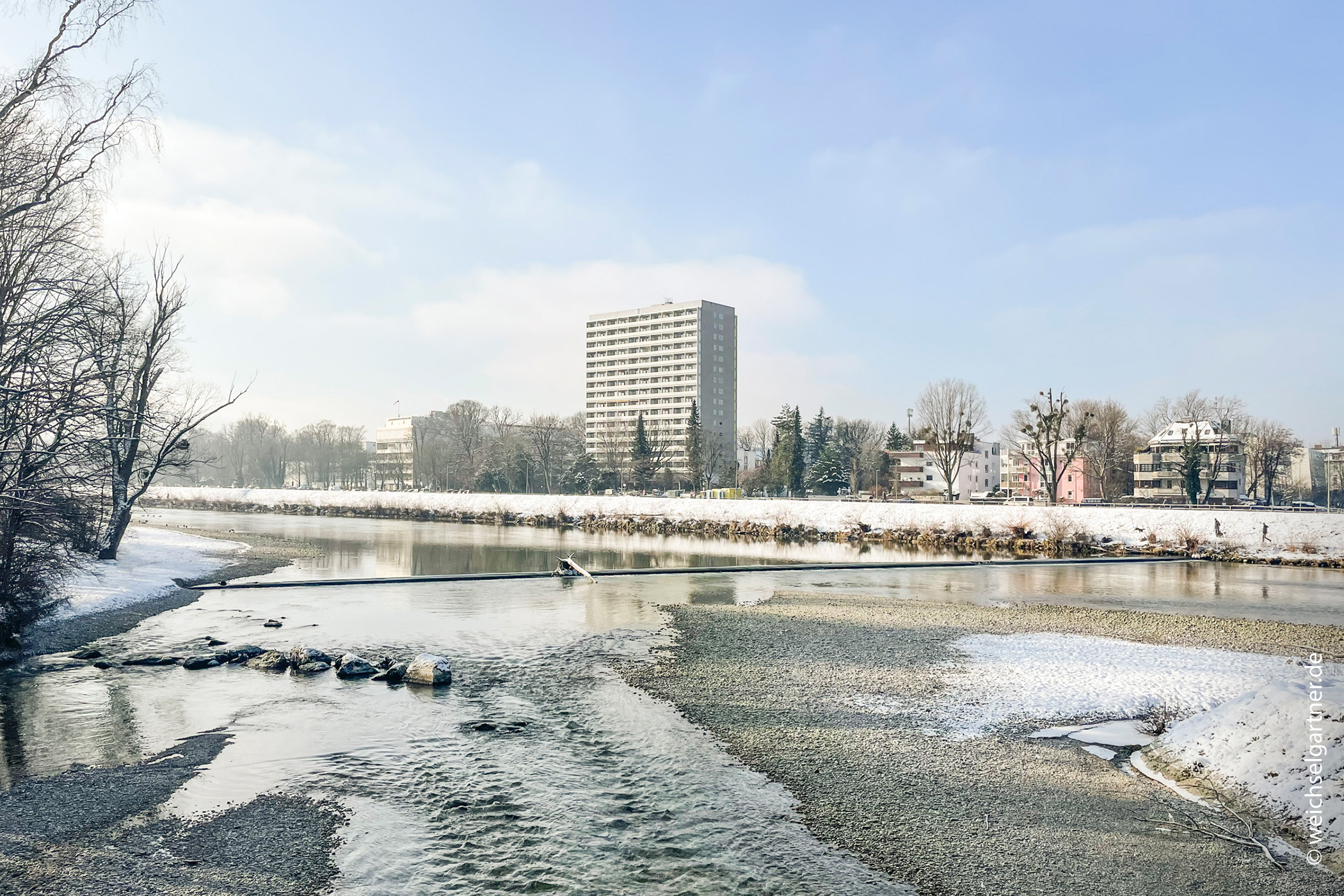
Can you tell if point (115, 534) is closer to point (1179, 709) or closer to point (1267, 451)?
point (1179, 709)

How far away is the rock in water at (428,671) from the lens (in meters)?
12.9

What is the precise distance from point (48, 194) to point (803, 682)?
14375 millimetres

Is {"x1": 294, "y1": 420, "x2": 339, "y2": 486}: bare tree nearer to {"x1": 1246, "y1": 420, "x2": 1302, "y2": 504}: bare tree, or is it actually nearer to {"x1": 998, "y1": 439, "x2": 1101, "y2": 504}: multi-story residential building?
{"x1": 998, "y1": 439, "x2": 1101, "y2": 504}: multi-story residential building

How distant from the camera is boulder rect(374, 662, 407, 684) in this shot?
43.7ft

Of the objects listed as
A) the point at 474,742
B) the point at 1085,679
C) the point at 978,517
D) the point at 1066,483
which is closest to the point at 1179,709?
the point at 1085,679

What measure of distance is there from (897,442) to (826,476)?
1450 cm

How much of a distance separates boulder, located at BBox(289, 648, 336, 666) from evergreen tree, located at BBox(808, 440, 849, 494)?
8170cm

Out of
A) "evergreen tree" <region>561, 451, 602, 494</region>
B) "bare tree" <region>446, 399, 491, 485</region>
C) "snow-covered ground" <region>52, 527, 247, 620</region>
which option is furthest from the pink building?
"snow-covered ground" <region>52, 527, 247, 620</region>

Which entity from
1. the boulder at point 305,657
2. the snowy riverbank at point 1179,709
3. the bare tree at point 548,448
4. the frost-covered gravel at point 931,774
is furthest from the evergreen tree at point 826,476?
the boulder at point 305,657

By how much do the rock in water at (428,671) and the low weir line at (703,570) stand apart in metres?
13.2

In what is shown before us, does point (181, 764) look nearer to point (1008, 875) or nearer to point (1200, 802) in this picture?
point (1008, 875)

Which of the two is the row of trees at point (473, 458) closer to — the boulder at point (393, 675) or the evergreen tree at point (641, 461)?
the evergreen tree at point (641, 461)

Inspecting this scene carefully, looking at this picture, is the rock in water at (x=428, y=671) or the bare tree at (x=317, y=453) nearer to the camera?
the rock in water at (x=428, y=671)

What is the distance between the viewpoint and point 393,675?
44.0ft
